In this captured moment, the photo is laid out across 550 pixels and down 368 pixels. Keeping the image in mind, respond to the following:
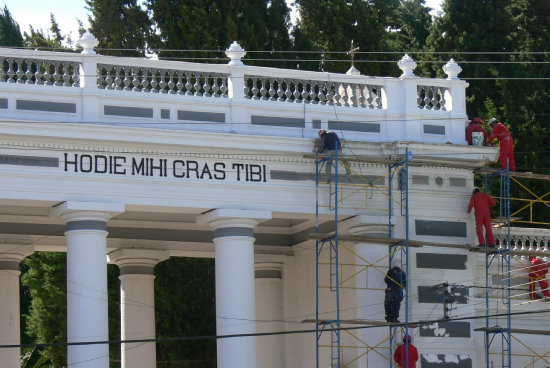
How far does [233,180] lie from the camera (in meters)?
30.5

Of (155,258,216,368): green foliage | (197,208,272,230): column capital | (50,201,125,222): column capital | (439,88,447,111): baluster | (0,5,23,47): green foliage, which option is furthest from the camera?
(0,5,23,47): green foliage

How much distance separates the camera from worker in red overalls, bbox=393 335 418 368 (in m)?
30.5

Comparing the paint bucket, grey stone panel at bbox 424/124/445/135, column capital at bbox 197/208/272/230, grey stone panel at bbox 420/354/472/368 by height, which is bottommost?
grey stone panel at bbox 420/354/472/368

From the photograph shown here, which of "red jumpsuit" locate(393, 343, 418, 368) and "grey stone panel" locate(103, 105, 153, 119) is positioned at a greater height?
"grey stone panel" locate(103, 105, 153, 119)

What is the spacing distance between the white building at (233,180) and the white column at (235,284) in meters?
0.03

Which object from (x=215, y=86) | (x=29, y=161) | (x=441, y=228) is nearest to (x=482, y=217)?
(x=441, y=228)

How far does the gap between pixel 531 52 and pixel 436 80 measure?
1262 cm

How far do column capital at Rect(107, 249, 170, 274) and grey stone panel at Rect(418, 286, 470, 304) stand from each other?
7874 millimetres

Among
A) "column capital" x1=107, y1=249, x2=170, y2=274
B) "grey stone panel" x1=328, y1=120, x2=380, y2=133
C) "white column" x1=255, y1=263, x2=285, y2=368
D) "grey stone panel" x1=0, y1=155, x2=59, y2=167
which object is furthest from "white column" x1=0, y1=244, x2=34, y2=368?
"grey stone panel" x1=328, y1=120, x2=380, y2=133

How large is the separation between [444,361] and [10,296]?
1148 cm

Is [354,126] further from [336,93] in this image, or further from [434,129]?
[434,129]

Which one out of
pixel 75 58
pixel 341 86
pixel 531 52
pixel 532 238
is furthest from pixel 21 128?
pixel 531 52

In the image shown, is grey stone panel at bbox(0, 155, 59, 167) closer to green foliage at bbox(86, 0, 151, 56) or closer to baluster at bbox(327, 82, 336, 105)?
baluster at bbox(327, 82, 336, 105)

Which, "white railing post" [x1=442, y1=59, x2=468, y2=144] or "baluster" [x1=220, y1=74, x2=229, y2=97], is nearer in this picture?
"baluster" [x1=220, y1=74, x2=229, y2=97]
